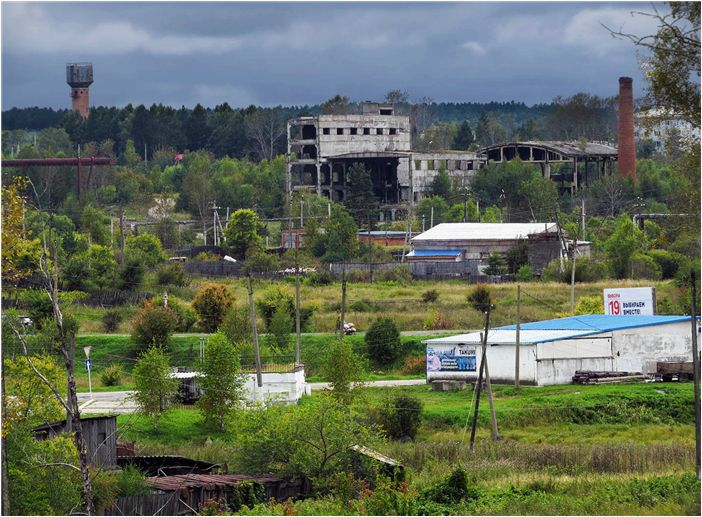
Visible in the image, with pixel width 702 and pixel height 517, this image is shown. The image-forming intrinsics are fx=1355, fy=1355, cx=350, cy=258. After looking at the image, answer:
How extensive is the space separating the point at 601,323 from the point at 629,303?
4962mm

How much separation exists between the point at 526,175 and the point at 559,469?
3002 inches

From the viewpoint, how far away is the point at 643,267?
228ft

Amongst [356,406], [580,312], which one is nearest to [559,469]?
[356,406]

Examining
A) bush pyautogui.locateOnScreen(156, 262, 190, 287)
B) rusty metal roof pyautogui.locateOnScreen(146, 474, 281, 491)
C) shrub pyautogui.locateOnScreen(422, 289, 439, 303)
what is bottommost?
rusty metal roof pyautogui.locateOnScreen(146, 474, 281, 491)

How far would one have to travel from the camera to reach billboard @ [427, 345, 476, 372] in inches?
1789

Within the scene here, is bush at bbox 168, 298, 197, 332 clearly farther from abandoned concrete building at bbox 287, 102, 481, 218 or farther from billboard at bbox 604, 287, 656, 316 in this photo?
abandoned concrete building at bbox 287, 102, 481, 218

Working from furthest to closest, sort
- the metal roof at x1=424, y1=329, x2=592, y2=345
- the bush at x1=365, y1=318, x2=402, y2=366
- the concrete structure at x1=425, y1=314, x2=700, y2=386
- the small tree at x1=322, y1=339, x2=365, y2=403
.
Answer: the bush at x1=365, y1=318, x2=402, y2=366 → the metal roof at x1=424, y1=329, x2=592, y2=345 → the concrete structure at x1=425, y1=314, x2=700, y2=386 → the small tree at x1=322, y1=339, x2=365, y2=403

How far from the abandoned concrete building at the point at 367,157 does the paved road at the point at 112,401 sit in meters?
62.6

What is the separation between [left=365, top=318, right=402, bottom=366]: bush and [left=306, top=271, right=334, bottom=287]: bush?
1824 cm

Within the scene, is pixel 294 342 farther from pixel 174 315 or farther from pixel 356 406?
pixel 356 406

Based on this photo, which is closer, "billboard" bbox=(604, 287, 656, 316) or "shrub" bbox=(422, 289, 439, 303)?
"billboard" bbox=(604, 287, 656, 316)

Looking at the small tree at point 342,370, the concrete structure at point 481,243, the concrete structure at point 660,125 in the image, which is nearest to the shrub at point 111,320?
the small tree at point 342,370

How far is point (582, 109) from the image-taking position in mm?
151125

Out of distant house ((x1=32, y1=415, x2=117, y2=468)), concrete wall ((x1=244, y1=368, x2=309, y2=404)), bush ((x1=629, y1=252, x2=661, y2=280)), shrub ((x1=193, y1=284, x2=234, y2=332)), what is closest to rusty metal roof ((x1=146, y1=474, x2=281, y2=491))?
distant house ((x1=32, y1=415, x2=117, y2=468))
